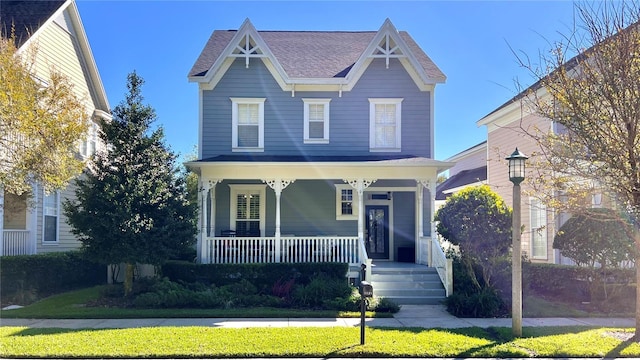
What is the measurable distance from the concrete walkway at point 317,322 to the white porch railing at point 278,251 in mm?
3770

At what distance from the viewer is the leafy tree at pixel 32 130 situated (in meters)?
9.66

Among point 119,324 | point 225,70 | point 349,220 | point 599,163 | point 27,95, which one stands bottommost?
point 119,324

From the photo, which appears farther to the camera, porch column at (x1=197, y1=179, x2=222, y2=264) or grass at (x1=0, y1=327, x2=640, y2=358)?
porch column at (x1=197, y1=179, x2=222, y2=264)

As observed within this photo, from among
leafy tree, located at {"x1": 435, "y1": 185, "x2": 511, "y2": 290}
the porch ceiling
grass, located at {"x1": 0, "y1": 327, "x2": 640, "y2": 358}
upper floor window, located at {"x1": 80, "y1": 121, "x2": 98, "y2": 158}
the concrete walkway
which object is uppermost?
upper floor window, located at {"x1": 80, "y1": 121, "x2": 98, "y2": 158}

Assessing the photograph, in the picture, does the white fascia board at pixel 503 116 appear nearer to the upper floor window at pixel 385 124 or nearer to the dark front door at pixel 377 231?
the upper floor window at pixel 385 124

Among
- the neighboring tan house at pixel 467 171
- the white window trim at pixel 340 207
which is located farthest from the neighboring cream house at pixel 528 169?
the white window trim at pixel 340 207

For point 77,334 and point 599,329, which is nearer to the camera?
point 77,334

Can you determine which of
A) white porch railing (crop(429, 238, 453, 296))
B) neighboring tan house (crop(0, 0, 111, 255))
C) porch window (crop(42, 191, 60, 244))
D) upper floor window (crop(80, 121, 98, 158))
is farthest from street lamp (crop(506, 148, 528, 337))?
upper floor window (crop(80, 121, 98, 158))

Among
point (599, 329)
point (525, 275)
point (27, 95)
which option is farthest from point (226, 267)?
point (599, 329)

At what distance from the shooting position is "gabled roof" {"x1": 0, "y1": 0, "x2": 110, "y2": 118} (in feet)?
47.7

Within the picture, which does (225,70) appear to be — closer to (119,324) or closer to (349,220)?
(349,220)

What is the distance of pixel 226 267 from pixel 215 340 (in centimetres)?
551

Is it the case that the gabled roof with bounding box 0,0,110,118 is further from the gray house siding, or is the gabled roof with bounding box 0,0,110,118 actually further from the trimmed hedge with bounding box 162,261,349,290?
the trimmed hedge with bounding box 162,261,349,290

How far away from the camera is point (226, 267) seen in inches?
527
